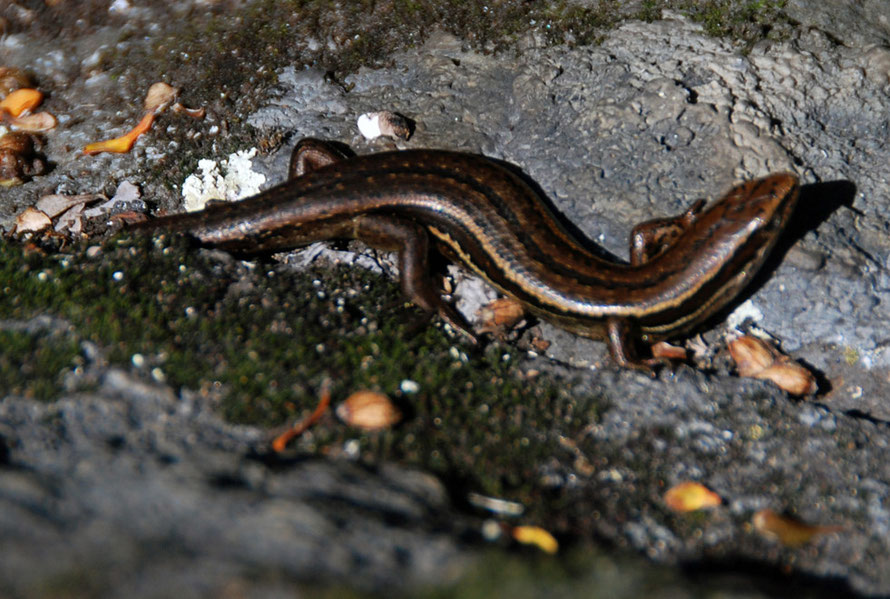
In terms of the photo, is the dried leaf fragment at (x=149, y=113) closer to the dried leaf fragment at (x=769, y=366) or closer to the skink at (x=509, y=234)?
the skink at (x=509, y=234)

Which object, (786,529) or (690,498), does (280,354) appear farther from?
(786,529)

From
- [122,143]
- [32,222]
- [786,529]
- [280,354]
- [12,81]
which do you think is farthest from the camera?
[12,81]

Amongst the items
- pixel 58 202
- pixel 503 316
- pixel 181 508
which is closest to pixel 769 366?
pixel 503 316

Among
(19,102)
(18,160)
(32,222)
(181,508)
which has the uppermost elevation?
(181,508)

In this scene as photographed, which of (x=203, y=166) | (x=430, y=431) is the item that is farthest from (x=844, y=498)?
(x=203, y=166)

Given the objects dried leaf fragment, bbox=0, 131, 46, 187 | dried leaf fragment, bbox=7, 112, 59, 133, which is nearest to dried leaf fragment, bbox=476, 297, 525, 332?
dried leaf fragment, bbox=0, 131, 46, 187
